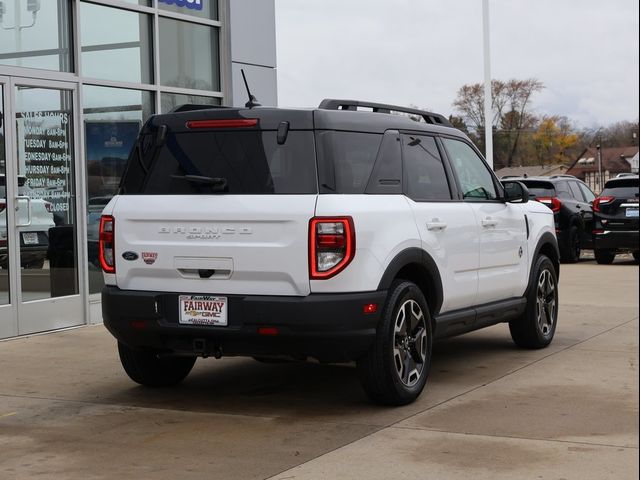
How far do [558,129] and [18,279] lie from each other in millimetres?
85669

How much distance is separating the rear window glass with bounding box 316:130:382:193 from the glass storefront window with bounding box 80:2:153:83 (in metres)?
5.13

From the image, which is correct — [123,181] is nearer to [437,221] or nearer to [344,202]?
[344,202]

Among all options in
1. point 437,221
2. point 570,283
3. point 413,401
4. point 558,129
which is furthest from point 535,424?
point 558,129

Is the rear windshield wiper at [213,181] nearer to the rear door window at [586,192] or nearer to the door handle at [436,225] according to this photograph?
the door handle at [436,225]

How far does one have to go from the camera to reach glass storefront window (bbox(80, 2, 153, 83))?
10.9 metres

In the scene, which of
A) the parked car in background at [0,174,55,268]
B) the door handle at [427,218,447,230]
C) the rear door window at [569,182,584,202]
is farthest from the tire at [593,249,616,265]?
the door handle at [427,218,447,230]

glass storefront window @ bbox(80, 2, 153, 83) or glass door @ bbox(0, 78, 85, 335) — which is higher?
glass storefront window @ bbox(80, 2, 153, 83)

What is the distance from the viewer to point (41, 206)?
10320 mm

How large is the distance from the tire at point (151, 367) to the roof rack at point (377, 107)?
2037 mm

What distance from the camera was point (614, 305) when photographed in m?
12.4

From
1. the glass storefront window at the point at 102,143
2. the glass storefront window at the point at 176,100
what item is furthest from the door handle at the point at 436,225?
the glass storefront window at the point at 176,100

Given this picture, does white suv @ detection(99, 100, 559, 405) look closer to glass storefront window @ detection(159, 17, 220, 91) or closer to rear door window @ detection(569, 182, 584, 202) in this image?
glass storefront window @ detection(159, 17, 220, 91)

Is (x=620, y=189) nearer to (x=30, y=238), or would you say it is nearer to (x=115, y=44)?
(x=115, y=44)

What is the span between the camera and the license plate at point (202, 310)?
6.29 m
